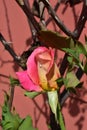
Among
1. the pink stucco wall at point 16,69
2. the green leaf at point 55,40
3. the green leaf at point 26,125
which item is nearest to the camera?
the green leaf at point 55,40

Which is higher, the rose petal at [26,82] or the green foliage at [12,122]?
the rose petal at [26,82]

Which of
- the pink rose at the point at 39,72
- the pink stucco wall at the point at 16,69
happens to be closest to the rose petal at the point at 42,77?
the pink rose at the point at 39,72

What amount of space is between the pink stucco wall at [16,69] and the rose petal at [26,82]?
2.39 feet

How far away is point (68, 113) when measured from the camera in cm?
145

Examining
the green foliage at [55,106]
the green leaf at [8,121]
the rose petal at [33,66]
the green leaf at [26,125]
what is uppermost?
the rose petal at [33,66]

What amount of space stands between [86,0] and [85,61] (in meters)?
0.16

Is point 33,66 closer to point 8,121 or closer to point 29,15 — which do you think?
point 29,15

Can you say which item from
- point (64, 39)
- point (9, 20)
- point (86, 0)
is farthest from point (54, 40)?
point (9, 20)

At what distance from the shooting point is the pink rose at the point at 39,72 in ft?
2.02

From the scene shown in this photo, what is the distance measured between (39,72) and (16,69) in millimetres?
925

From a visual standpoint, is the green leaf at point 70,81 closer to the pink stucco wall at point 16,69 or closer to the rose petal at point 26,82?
the rose petal at point 26,82

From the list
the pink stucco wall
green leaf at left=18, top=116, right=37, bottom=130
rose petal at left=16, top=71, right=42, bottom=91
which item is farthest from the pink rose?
the pink stucco wall

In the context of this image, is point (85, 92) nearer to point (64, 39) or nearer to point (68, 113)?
point (68, 113)

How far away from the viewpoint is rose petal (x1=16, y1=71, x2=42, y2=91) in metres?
0.62
